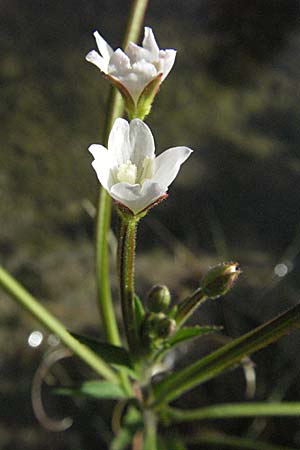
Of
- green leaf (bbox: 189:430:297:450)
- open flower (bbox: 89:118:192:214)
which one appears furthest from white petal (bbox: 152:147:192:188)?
green leaf (bbox: 189:430:297:450)

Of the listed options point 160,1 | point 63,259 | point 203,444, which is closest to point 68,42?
point 160,1

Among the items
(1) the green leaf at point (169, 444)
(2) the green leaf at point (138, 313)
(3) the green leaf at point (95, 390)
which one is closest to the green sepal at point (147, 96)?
(2) the green leaf at point (138, 313)

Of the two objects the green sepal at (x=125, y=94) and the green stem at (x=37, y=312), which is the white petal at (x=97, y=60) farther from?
the green stem at (x=37, y=312)

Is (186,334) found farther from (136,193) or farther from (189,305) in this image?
(136,193)

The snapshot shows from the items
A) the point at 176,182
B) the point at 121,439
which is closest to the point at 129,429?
the point at 121,439

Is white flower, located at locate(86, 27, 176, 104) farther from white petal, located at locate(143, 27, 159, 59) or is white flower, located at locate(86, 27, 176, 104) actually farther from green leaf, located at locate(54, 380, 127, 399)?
green leaf, located at locate(54, 380, 127, 399)

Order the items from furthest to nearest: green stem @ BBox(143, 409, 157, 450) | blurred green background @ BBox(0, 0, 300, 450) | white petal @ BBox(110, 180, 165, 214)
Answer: blurred green background @ BBox(0, 0, 300, 450) < green stem @ BBox(143, 409, 157, 450) < white petal @ BBox(110, 180, 165, 214)

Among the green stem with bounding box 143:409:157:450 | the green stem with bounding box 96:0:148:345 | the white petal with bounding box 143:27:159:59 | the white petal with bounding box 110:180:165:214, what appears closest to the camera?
the white petal with bounding box 110:180:165:214

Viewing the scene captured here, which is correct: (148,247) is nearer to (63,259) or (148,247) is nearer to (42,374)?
(63,259)
